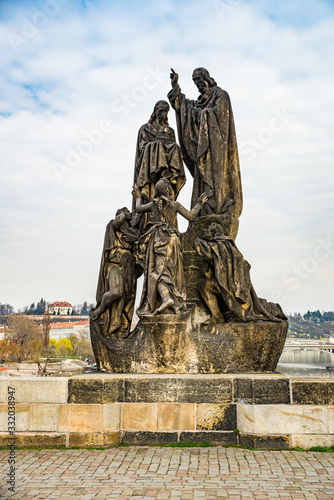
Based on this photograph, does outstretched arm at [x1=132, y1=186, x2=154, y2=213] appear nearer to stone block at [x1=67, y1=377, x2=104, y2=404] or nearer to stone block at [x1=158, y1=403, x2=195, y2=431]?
stone block at [x1=67, y1=377, x2=104, y2=404]

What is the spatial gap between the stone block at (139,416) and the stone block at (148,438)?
3.3 inches

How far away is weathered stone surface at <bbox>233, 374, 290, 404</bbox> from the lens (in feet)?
22.8

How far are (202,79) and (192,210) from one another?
3.10 meters

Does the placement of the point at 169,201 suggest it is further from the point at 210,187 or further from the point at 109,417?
the point at 109,417

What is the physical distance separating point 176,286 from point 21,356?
64.0 metres

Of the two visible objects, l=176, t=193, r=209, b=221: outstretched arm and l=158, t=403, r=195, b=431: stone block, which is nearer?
l=158, t=403, r=195, b=431: stone block

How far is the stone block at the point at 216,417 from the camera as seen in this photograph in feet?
22.9

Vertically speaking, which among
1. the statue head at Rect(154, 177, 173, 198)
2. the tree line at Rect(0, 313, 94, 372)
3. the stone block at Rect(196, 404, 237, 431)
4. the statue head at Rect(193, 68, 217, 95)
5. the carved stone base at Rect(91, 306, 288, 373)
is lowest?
the tree line at Rect(0, 313, 94, 372)

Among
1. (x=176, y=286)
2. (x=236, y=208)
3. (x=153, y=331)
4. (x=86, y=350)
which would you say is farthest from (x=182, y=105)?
(x=86, y=350)

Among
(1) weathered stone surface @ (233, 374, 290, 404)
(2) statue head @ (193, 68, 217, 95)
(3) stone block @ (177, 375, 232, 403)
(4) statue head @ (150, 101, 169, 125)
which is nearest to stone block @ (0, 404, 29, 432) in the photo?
(3) stone block @ (177, 375, 232, 403)

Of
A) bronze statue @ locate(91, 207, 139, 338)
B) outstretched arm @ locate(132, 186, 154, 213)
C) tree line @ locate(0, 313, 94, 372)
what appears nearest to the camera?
bronze statue @ locate(91, 207, 139, 338)

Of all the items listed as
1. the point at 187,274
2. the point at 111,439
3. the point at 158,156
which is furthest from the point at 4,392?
the point at 158,156

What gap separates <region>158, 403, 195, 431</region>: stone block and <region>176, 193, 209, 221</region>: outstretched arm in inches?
135

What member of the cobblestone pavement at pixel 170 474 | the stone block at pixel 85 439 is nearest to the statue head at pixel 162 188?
the stone block at pixel 85 439
